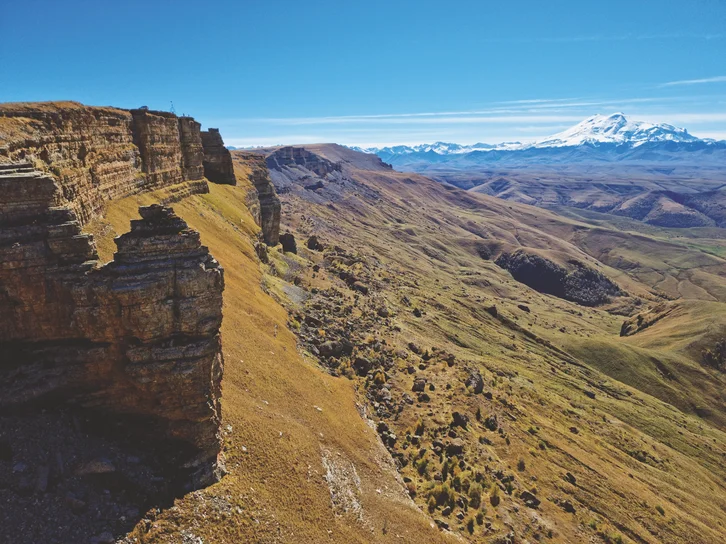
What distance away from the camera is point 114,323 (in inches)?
779

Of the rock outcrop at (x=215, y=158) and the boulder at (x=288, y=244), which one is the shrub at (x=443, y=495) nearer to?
the boulder at (x=288, y=244)

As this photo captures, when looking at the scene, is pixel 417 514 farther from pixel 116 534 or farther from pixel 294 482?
pixel 116 534

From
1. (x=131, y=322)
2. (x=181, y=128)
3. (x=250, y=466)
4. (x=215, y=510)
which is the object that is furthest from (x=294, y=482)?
(x=181, y=128)

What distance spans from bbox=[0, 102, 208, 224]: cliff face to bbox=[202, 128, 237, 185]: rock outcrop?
39.7 ft

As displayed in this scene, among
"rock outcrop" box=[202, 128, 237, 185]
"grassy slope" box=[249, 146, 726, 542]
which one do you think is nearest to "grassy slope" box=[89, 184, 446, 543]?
"grassy slope" box=[249, 146, 726, 542]

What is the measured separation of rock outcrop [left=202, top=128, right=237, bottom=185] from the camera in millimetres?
86438

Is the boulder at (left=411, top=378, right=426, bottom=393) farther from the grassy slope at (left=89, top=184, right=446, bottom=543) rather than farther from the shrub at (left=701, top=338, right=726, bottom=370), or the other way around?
the shrub at (left=701, top=338, right=726, bottom=370)

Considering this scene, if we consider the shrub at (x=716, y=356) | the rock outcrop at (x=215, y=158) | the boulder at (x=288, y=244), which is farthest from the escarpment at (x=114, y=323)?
the shrub at (x=716, y=356)

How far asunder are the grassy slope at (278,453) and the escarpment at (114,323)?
2074 millimetres

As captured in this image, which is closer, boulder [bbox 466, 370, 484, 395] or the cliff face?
the cliff face

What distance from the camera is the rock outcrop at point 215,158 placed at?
86.4 m

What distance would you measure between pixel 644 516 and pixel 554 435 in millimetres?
11643

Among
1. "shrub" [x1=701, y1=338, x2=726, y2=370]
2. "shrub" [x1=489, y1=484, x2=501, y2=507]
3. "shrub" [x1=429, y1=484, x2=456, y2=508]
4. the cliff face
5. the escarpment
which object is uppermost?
the cliff face

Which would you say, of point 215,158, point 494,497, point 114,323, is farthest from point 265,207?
point 114,323
